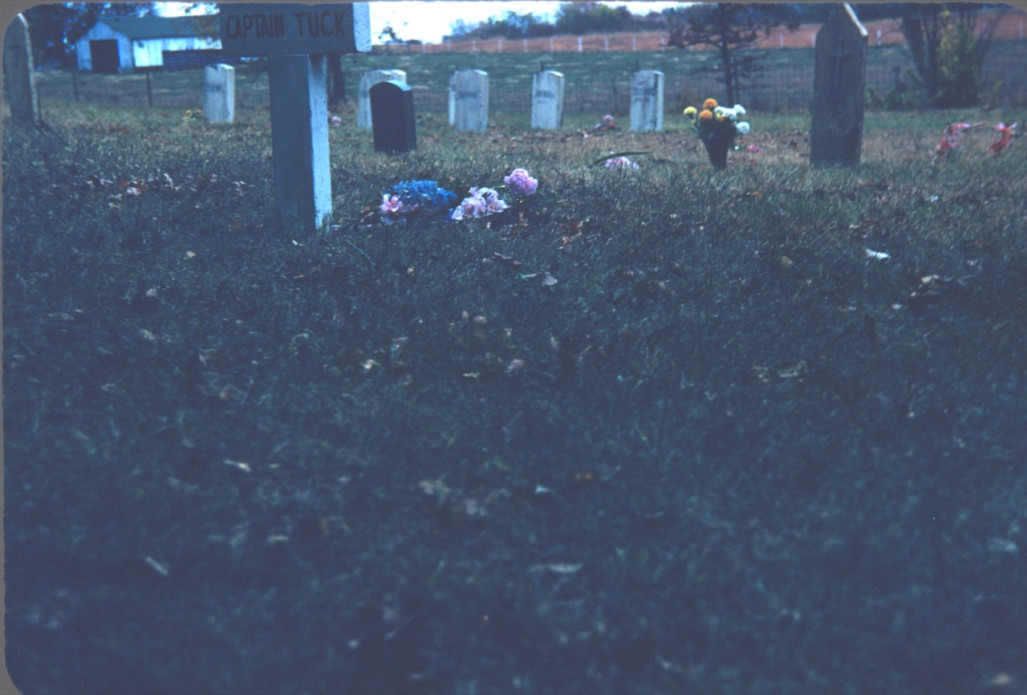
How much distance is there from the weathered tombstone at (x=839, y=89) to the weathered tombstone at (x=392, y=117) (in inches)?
177

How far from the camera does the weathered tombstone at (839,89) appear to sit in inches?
368

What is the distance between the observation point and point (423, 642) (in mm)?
2344

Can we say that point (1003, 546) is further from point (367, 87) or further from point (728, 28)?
point (728, 28)

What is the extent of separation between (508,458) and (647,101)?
1592 centimetres

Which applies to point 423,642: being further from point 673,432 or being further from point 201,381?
point 201,381

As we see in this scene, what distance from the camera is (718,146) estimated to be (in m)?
9.43

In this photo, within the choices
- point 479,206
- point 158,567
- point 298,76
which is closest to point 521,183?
point 479,206

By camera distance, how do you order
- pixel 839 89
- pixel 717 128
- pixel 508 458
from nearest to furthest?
pixel 508 458 < pixel 717 128 < pixel 839 89

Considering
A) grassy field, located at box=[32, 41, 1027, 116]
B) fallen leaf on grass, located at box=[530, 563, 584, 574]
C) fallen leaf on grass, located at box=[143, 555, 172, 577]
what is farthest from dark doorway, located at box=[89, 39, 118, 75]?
fallen leaf on grass, located at box=[530, 563, 584, 574]

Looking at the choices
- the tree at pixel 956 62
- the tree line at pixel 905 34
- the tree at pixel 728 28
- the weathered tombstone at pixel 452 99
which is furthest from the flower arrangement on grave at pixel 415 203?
the tree at pixel 956 62

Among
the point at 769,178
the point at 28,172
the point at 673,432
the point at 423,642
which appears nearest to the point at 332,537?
the point at 423,642

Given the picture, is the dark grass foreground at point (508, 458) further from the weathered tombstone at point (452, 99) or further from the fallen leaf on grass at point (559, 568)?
the weathered tombstone at point (452, 99)

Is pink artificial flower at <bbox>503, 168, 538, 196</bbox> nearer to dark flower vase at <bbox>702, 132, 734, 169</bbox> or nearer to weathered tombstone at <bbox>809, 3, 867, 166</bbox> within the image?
dark flower vase at <bbox>702, 132, 734, 169</bbox>

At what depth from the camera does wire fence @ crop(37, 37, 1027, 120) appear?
991 inches
